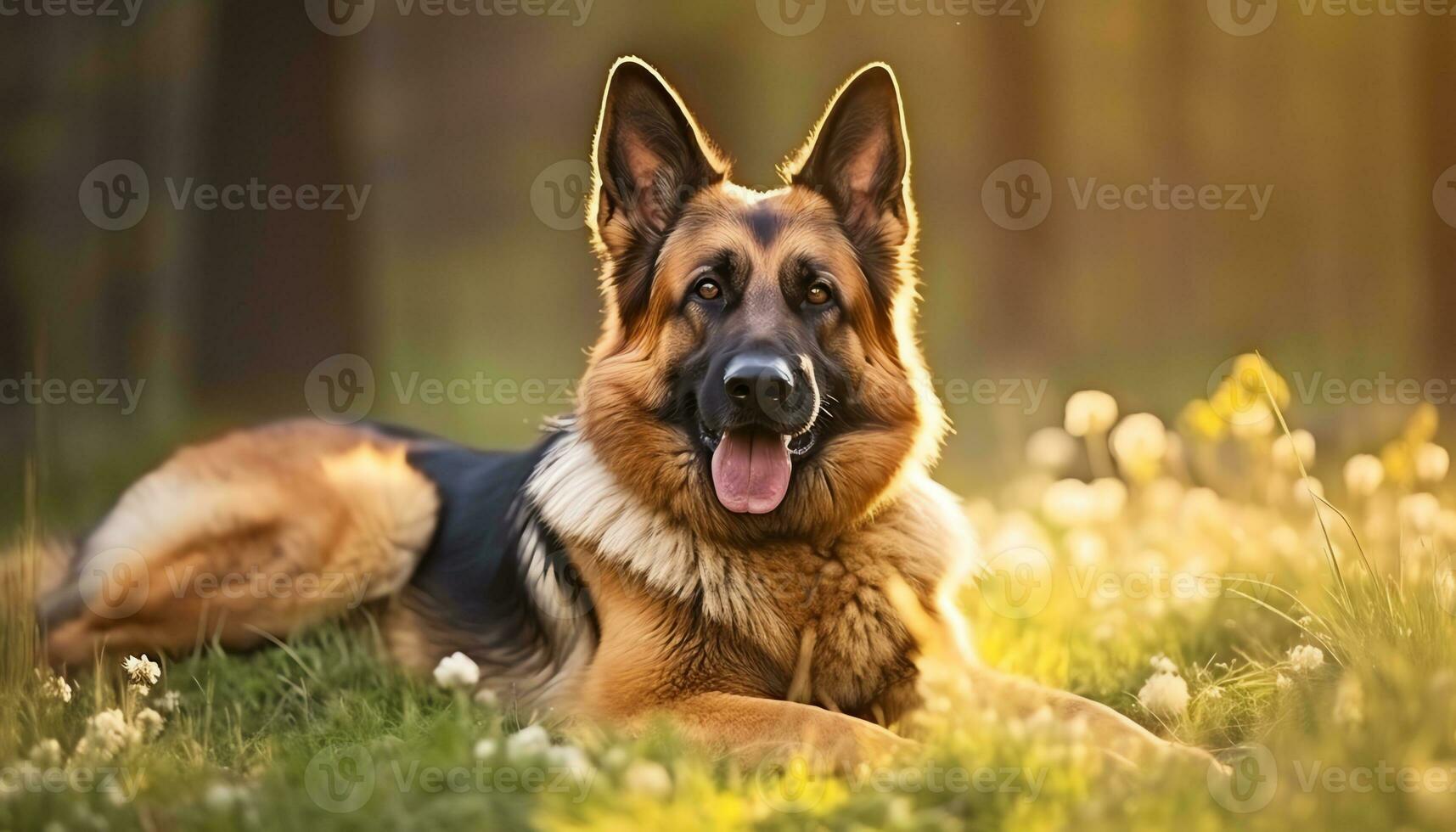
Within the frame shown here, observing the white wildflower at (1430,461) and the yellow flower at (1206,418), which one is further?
the yellow flower at (1206,418)

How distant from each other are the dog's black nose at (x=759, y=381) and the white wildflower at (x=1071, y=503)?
7.78 ft

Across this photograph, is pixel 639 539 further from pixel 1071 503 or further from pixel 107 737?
pixel 1071 503

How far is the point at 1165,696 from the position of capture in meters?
3.72

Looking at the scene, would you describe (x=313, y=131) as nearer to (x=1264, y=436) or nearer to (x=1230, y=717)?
(x=1264, y=436)

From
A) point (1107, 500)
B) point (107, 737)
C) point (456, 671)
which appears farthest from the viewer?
point (1107, 500)

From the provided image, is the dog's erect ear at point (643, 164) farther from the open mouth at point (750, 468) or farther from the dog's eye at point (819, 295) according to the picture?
the open mouth at point (750, 468)

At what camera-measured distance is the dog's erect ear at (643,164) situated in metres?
3.95

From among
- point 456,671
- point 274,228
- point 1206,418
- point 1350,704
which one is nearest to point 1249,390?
point 1206,418

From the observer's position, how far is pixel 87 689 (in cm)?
394

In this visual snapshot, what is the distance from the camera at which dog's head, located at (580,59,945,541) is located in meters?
3.74

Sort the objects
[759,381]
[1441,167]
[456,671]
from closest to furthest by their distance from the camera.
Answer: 1. [456,671]
2. [759,381]
3. [1441,167]

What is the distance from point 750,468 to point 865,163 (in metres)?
1.22

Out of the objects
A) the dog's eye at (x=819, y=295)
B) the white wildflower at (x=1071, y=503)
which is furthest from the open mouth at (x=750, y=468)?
the white wildflower at (x=1071, y=503)

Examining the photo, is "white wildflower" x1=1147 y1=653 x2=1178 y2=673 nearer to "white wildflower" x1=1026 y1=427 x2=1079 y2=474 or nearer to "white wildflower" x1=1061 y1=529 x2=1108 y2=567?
"white wildflower" x1=1061 y1=529 x2=1108 y2=567
